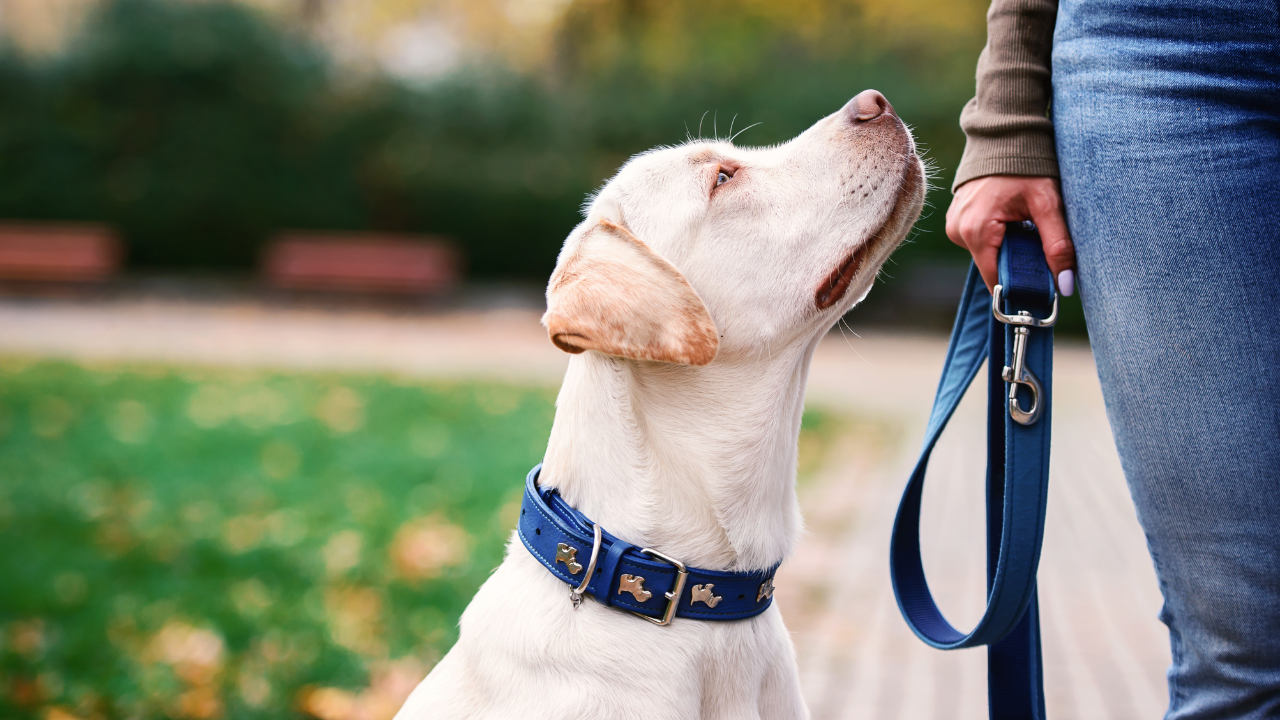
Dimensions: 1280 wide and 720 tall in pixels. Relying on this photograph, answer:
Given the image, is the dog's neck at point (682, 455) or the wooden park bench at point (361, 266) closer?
the dog's neck at point (682, 455)

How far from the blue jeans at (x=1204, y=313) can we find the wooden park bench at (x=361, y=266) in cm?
1605

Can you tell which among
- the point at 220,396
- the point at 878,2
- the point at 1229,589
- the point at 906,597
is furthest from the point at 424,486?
the point at 878,2

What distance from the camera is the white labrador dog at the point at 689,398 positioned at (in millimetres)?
1990

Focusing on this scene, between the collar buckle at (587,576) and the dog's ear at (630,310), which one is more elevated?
the dog's ear at (630,310)

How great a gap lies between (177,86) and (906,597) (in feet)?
64.0

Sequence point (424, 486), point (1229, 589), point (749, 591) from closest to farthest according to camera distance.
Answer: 1. point (1229, 589)
2. point (749, 591)
3. point (424, 486)

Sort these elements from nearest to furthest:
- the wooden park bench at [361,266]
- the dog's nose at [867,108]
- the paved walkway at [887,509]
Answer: the dog's nose at [867,108] → the paved walkway at [887,509] → the wooden park bench at [361,266]

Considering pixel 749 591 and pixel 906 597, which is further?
pixel 906 597

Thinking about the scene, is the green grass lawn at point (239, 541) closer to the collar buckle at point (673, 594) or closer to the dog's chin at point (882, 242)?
the collar buckle at point (673, 594)

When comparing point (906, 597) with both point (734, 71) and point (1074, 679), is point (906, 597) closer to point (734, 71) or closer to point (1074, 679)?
point (1074, 679)

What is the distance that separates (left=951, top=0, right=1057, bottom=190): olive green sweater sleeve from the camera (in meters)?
2.03

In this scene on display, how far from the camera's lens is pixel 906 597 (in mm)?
2439

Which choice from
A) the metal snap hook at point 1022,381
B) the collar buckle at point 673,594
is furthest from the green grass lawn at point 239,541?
the metal snap hook at point 1022,381

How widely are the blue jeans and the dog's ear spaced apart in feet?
2.57
